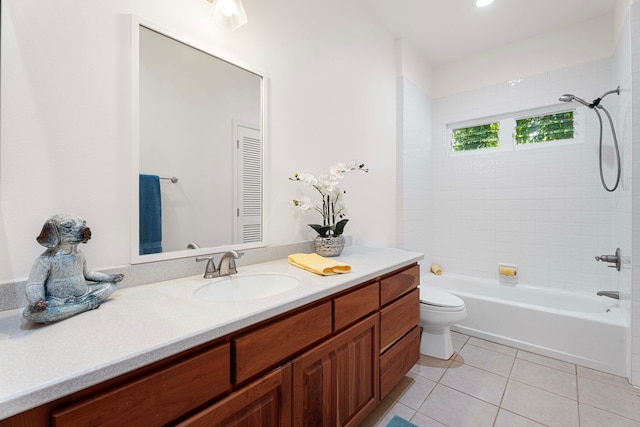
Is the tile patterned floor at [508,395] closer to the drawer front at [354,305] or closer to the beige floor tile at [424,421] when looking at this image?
the beige floor tile at [424,421]

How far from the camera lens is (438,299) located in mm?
2107

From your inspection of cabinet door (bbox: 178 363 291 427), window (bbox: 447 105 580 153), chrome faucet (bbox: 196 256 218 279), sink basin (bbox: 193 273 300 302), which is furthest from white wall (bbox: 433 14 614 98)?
cabinet door (bbox: 178 363 291 427)

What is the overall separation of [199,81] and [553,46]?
10.2ft

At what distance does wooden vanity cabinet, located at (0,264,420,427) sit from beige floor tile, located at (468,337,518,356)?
1.12 meters

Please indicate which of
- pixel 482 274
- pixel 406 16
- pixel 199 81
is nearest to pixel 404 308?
pixel 199 81

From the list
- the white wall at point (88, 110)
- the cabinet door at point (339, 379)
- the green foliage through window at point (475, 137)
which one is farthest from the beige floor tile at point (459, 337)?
the green foliage through window at point (475, 137)

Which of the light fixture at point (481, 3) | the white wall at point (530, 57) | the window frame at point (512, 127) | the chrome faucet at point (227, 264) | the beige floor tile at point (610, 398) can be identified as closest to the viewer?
the chrome faucet at point (227, 264)

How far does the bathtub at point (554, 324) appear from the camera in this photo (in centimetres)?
194

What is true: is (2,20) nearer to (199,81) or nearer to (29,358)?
(199,81)

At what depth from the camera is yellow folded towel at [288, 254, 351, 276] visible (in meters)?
1.29

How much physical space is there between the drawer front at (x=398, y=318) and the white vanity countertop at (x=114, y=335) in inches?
20.3

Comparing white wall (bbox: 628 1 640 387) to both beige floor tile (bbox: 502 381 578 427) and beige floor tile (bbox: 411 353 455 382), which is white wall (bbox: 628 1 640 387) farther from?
beige floor tile (bbox: 411 353 455 382)

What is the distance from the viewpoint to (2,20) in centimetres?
84

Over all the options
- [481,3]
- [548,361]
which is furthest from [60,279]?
[481,3]
